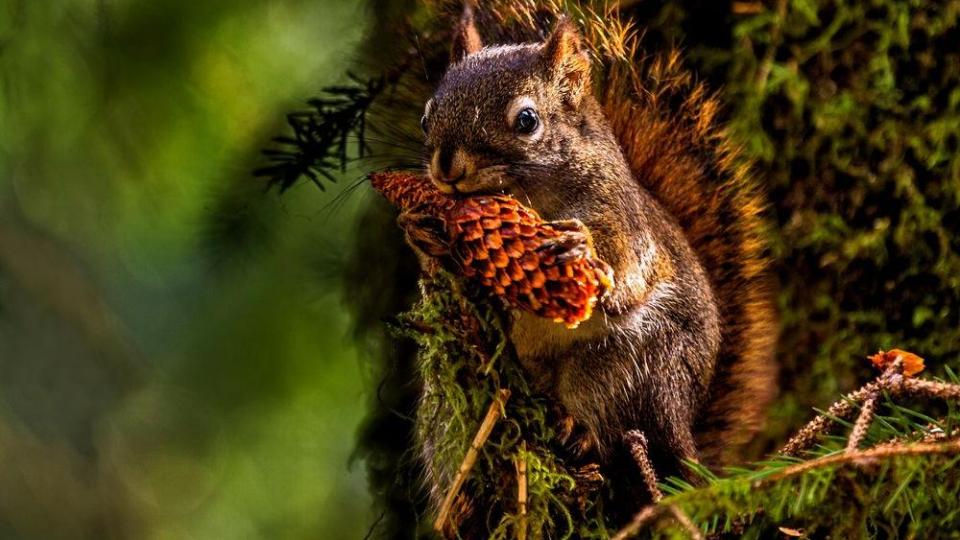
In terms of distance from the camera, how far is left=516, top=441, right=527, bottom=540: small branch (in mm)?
1029

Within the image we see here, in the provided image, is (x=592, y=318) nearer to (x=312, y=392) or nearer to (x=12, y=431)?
(x=312, y=392)

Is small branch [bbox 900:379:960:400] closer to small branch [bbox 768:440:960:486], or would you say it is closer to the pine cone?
small branch [bbox 768:440:960:486]

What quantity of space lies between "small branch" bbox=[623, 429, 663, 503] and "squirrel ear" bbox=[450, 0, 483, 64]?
18.2 inches

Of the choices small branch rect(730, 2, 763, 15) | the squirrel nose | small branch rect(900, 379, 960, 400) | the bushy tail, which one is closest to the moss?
the squirrel nose

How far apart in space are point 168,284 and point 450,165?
1168 millimetres

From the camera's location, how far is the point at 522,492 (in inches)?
40.5

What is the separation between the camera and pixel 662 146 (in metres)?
1.16

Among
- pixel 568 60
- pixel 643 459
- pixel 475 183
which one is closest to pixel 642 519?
pixel 643 459

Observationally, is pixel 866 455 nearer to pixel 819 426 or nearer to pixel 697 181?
pixel 819 426

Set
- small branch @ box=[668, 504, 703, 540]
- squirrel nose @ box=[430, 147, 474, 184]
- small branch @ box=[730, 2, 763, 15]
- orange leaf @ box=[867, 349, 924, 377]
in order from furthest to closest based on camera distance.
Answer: small branch @ box=[730, 2, 763, 15], orange leaf @ box=[867, 349, 924, 377], squirrel nose @ box=[430, 147, 474, 184], small branch @ box=[668, 504, 703, 540]

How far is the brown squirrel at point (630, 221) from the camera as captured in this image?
3.34 feet

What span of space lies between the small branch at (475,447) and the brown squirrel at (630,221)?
2.3 inches

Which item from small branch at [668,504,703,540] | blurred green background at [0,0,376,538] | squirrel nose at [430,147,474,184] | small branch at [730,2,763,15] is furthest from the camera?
blurred green background at [0,0,376,538]

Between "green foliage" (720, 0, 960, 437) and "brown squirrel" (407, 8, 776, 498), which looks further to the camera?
"green foliage" (720, 0, 960, 437)
